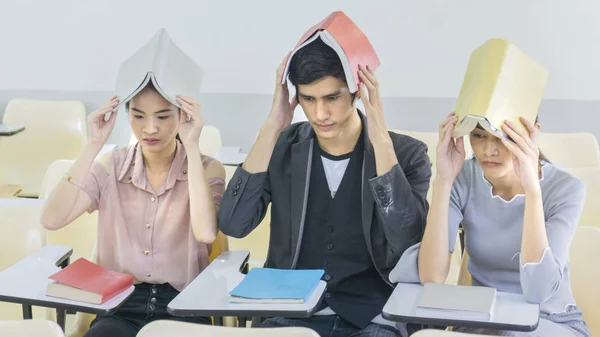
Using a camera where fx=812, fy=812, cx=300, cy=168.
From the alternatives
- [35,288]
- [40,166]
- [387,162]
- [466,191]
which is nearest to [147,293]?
[35,288]

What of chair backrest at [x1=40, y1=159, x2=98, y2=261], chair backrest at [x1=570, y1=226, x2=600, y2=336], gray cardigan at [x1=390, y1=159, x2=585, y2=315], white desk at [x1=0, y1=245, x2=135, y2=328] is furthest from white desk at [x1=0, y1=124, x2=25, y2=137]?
chair backrest at [x1=570, y1=226, x2=600, y2=336]

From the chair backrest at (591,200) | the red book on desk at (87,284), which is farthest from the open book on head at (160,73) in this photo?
the chair backrest at (591,200)

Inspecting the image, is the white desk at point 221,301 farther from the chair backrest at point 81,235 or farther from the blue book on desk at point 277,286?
the chair backrest at point 81,235

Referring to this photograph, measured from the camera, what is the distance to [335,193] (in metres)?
2.51

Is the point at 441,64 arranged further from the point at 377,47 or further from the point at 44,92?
the point at 44,92

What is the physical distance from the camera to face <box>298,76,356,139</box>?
93.7 inches

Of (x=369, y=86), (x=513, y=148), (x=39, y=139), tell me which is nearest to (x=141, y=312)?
(x=369, y=86)

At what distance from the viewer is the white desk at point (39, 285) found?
2.27m

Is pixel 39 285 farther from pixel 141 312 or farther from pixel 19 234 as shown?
pixel 19 234

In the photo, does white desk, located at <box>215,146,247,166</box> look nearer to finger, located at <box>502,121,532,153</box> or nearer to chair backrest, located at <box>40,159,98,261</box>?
chair backrest, located at <box>40,159,98,261</box>

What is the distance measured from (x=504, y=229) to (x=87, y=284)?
3.96ft

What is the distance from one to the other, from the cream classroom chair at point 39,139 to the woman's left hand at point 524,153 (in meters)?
3.70

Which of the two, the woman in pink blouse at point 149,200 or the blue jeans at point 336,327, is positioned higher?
the woman in pink blouse at point 149,200

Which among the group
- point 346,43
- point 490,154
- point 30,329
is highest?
point 346,43
